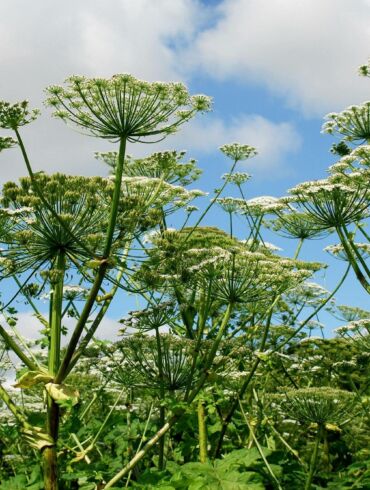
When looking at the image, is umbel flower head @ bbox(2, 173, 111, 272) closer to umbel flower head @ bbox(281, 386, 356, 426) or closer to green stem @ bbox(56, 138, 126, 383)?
green stem @ bbox(56, 138, 126, 383)

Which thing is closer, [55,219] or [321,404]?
[55,219]

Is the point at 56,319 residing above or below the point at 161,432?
above

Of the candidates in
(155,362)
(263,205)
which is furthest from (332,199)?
(155,362)

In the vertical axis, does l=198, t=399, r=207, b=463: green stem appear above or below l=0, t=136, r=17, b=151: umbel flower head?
below

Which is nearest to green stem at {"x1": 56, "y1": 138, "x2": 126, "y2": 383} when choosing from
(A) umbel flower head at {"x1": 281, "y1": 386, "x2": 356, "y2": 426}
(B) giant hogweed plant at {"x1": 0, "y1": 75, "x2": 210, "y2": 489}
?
(B) giant hogweed plant at {"x1": 0, "y1": 75, "x2": 210, "y2": 489}

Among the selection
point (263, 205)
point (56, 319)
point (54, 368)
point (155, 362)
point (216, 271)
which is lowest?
point (54, 368)

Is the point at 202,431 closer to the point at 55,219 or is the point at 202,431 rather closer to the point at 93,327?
the point at 93,327

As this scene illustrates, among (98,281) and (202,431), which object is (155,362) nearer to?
(202,431)

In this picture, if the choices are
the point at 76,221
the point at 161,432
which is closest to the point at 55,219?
the point at 76,221

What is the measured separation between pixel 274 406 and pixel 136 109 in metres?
5.51

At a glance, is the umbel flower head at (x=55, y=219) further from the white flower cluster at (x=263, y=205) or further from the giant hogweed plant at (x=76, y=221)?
the white flower cluster at (x=263, y=205)

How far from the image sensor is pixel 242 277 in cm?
880

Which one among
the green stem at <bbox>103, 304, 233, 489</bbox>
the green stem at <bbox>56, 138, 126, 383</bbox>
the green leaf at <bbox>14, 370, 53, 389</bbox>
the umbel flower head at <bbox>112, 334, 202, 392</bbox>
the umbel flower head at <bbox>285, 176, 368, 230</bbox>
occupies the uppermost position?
the umbel flower head at <bbox>285, 176, 368, 230</bbox>

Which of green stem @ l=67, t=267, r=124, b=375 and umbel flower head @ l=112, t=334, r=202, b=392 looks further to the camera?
umbel flower head @ l=112, t=334, r=202, b=392
